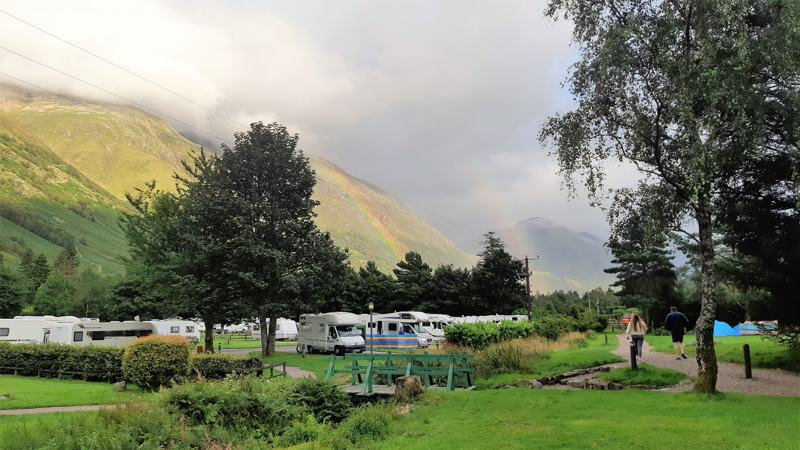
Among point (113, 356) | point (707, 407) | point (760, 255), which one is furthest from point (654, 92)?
point (113, 356)

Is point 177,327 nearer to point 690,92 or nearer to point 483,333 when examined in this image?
point 483,333

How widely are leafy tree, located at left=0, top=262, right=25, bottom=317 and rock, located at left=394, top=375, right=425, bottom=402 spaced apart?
274 feet

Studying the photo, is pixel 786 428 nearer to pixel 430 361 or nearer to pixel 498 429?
pixel 498 429

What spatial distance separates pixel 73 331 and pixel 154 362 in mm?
27327

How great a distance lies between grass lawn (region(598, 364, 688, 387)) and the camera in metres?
14.9

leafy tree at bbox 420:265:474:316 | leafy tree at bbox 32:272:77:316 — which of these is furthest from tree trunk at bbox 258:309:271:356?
leafy tree at bbox 32:272:77:316

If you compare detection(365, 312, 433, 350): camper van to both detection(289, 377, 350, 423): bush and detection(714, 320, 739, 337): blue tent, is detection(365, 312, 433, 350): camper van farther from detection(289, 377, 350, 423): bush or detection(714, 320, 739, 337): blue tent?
detection(289, 377, 350, 423): bush

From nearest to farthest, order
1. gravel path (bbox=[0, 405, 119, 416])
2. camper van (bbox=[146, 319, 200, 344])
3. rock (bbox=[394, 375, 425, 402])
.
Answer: rock (bbox=[394, 375, 425, 402]) < gravel path (bbox=[0, 405, 119, 416]) < camper van (bbox=[146, 319, 200, 344])

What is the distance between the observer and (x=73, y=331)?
3938 cm

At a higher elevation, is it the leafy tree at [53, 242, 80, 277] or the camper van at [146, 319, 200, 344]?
the leafy tree at [53, 242, 80, 277]

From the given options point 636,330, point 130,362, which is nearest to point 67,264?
point 130,362

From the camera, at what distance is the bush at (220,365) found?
18975 millimetres

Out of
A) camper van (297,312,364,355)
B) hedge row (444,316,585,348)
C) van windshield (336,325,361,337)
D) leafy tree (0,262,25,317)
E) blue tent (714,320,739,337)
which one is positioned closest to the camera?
hedge row (444,316,585,348)

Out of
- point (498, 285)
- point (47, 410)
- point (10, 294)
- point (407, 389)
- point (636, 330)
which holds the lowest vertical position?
point (47, 410)
